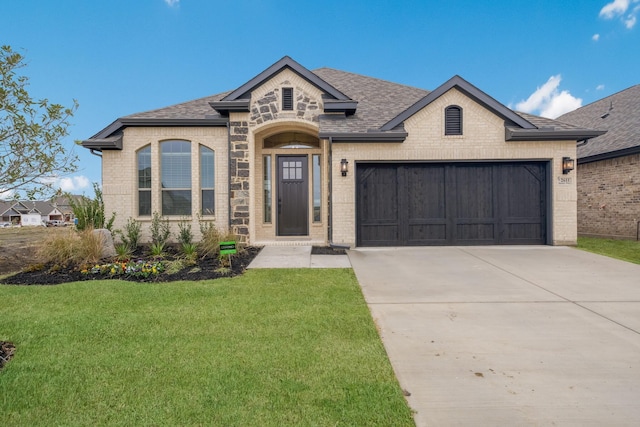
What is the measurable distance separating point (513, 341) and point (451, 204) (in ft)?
20.4

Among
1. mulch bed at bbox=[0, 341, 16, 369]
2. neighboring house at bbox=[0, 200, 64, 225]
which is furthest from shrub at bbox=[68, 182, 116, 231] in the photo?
neighboring house at bbox=[0, 200, 64, 225]

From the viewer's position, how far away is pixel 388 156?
337 inches

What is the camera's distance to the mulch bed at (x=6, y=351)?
8.80 feet

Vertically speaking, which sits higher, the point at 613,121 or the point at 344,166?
the point at 613,121

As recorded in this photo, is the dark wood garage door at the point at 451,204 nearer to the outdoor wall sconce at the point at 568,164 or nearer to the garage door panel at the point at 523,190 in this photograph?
the garage door panel at the point at 523,190

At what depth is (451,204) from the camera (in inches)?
345

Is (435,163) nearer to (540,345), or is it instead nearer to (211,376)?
(540,345)

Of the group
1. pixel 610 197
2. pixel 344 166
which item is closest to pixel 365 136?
pixel 344 166

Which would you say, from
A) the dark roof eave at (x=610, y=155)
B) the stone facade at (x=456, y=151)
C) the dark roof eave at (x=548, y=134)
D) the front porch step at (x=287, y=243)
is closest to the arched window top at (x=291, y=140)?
the stone facade at (x=456, y=151)

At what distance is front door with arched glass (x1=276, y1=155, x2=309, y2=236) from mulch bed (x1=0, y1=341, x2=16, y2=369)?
289 inches

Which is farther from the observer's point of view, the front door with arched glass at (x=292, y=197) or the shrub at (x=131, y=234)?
the front door with arched glass at (x=292, y=197)

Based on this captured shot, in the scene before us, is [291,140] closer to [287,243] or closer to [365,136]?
[365,136]

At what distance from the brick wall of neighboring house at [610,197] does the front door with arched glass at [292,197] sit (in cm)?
1165

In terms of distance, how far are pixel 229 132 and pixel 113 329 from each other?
6742mm
